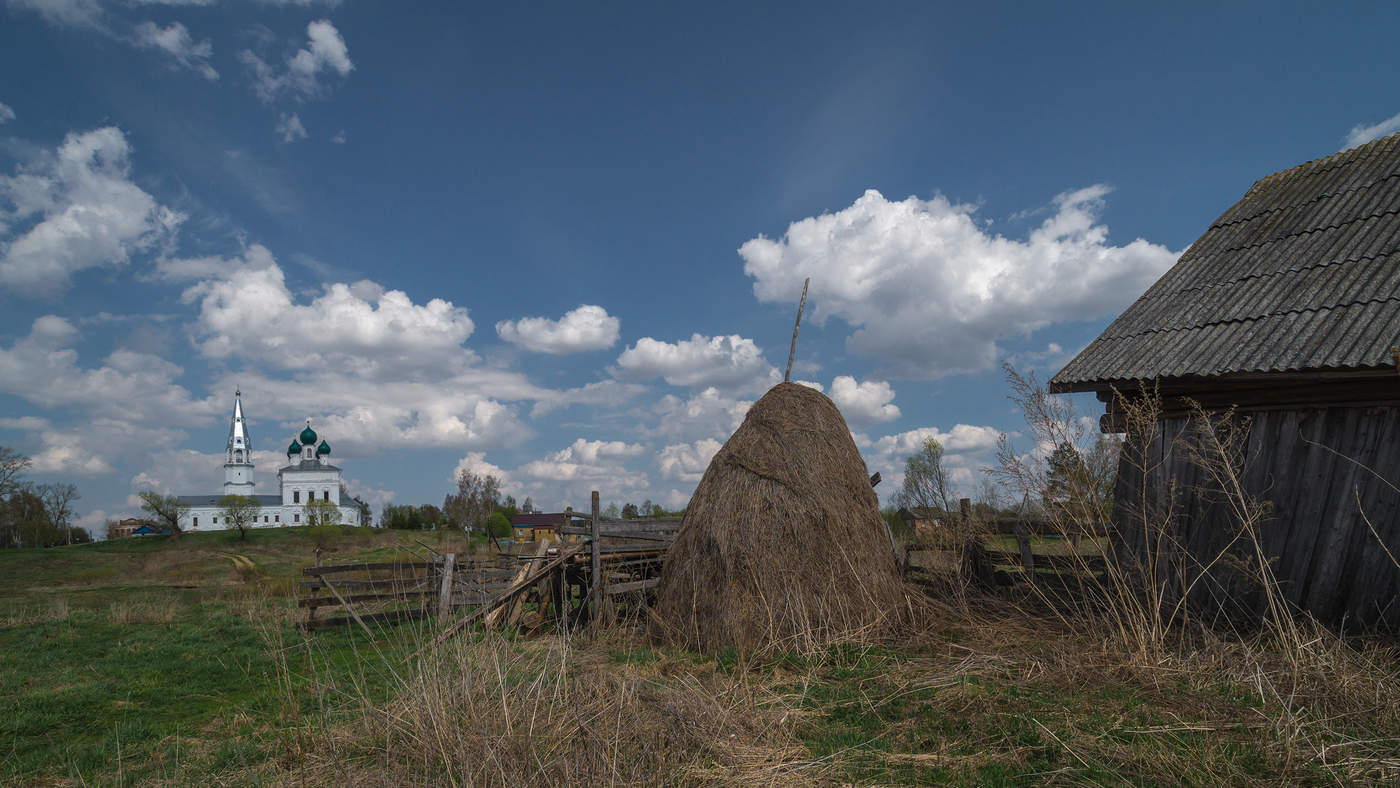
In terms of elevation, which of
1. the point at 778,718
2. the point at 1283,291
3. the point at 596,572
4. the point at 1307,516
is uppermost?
the point at 1283,291

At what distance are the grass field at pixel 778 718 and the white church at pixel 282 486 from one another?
86.6 meters

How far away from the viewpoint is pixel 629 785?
337cm

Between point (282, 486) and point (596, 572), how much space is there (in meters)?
92.0

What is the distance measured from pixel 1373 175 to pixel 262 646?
16.3 meters

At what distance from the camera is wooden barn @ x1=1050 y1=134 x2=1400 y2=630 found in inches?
237

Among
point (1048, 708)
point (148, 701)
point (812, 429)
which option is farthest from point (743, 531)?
point (148, 701)

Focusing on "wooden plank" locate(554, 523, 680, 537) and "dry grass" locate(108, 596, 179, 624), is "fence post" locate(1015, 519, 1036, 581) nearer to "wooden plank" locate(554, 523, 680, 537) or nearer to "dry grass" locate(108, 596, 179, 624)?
"wooden plank" locate(554, 523, 680, 537)

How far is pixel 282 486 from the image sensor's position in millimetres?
85938

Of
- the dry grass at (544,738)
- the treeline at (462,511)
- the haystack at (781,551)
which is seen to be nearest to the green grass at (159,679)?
the dry grass at (544,738)

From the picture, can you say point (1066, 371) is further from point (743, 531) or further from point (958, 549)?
point (743, 531)

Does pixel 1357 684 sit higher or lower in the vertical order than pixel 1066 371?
lower

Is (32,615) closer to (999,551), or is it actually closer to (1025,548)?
(999,551)

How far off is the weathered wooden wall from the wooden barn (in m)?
0.01

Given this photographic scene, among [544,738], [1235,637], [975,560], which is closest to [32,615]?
[544,738]
